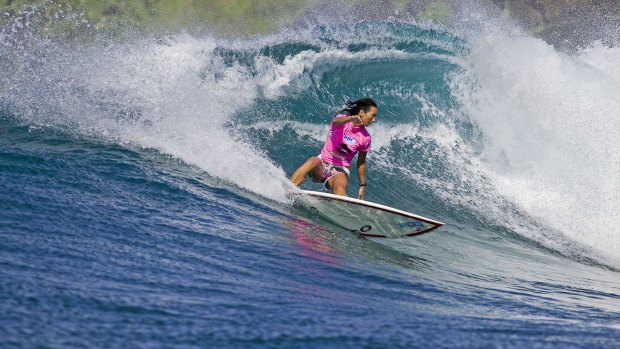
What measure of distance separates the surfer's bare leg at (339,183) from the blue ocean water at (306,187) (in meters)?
0.52

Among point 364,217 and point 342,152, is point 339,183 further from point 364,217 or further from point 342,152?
point 364,217

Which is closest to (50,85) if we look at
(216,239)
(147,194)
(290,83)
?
(290,83)

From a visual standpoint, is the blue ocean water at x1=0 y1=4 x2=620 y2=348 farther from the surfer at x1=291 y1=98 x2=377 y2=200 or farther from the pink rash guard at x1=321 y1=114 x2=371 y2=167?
the pink rash guard at x1=321 y1=114 x2=371 y2=167

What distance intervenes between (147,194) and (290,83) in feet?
22.0

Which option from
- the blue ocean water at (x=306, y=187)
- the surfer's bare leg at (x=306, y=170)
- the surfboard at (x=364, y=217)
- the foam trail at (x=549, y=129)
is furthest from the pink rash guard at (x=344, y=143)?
the foam trail at (x=549, y=129)

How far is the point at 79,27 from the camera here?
32.4m

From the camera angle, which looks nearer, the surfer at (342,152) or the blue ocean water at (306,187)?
the blue ocean water at (306,187)

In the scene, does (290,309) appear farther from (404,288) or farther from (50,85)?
(50,85)

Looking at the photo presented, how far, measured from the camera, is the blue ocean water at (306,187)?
500cm

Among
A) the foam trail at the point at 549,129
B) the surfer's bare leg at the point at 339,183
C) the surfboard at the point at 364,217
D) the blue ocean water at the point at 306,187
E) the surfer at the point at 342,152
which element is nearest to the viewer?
the blue ocean water at the point at 306,187

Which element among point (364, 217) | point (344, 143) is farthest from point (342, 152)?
point (364, 217)

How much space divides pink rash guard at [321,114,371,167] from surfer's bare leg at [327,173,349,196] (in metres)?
0.16

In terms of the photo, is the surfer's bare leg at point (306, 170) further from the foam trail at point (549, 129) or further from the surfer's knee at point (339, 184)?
the foam trail at point (549, 129)

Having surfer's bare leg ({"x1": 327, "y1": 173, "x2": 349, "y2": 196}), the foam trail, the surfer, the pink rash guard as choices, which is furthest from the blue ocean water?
the pink rash guard
